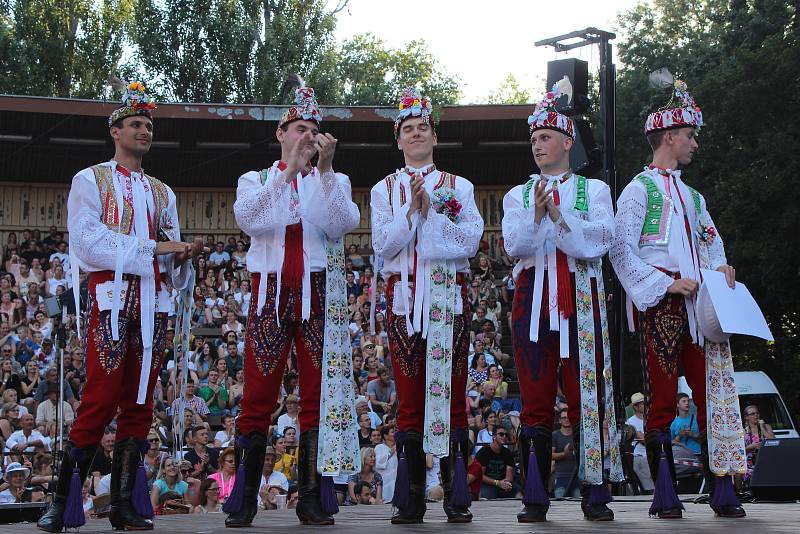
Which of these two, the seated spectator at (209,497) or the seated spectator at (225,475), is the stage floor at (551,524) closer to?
the seated spectator at (209,497)

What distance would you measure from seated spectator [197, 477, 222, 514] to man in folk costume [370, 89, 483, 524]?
4.60 meters

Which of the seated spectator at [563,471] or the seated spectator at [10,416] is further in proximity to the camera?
the seated spectator at [10,416]

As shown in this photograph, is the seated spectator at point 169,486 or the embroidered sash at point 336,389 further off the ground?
the embroidered sash at point 336,389

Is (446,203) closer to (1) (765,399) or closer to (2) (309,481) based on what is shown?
(2) (309,481)

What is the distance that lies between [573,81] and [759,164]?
8.17 m

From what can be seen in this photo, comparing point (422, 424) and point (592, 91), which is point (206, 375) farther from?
point (592, 91)

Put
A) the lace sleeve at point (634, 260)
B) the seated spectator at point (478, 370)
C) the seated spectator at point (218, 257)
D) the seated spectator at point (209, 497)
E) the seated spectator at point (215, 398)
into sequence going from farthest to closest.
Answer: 1. the seated spectator at point (218, 257)
2. the seated spectator at point (478, 370)
3. the seated spectator at point (215, 398)
4. the seated spectator at point (209, 497)
5. the lace sleeve at point (634, 260)

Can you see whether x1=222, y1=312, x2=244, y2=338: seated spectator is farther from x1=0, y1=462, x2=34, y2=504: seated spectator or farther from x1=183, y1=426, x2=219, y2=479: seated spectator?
x1=0, y1=462, x2=34, y2=504: seated spectator

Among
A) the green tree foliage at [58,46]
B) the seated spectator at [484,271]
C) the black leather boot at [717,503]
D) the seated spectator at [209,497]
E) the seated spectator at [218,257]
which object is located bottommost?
the seated spectator at [209,497]

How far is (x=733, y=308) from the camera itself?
598 centimetres

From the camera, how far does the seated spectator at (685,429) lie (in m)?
12.2

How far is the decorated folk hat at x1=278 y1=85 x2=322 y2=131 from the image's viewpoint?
6027 millimetres

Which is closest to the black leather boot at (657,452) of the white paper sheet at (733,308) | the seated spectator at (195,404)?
the white paper sheet at (733,308)

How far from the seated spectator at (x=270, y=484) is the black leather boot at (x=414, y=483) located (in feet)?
14.6
